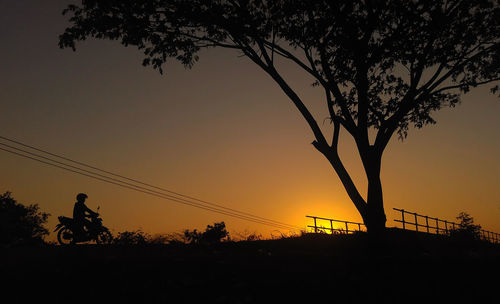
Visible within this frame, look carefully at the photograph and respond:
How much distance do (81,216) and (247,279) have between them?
331 inches

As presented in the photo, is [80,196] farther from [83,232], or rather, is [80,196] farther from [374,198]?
[374,198]

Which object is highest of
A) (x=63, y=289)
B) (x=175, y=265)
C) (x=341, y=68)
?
(x=341, y=68)

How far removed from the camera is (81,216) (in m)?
14.2

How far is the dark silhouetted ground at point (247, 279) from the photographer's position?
690cm

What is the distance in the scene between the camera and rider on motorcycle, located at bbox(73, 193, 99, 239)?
14070mm

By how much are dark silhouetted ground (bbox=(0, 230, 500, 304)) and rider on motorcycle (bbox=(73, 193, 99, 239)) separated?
3.38 metres

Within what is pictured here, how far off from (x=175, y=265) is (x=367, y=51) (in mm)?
9457

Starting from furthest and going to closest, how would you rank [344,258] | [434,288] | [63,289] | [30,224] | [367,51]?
[30,224] < [367,51] < [344,258] < [434,288] < [63,289]

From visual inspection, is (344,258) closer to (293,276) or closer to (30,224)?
(293,276)

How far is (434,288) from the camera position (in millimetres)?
7742

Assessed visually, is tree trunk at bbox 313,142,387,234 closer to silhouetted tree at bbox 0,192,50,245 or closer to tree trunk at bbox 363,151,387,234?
tree trunk at bbox 363,151,387,234

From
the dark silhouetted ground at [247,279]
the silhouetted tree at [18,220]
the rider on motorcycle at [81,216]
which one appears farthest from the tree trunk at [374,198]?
the silhouetted tree at [18,220]

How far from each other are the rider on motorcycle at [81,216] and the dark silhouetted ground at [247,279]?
11.1ft

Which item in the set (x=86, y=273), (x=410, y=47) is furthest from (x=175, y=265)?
(x=410, y=47)
